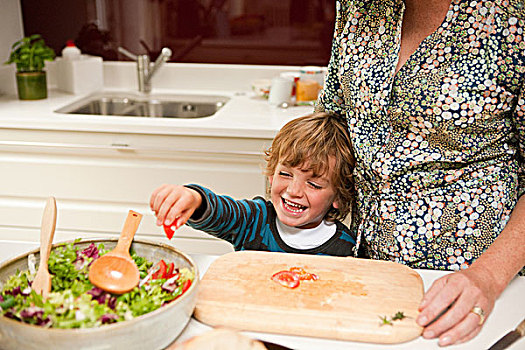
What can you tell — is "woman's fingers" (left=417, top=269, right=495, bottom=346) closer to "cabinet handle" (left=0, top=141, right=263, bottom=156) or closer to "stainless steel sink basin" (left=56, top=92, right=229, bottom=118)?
"cabinet handle" (left=0, top=141, right=263, bottom=156)

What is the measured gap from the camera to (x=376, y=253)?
45.3 inches

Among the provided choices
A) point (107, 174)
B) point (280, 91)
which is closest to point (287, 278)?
point (107, 174)

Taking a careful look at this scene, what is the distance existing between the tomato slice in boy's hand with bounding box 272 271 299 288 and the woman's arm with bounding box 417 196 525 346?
206mm

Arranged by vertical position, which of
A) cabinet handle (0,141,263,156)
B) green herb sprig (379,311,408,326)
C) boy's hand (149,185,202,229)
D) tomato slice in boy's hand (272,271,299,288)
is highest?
boy's hand (149,185,202,229)

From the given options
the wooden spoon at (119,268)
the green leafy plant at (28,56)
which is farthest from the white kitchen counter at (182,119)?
the wooden spoon at (119,268)

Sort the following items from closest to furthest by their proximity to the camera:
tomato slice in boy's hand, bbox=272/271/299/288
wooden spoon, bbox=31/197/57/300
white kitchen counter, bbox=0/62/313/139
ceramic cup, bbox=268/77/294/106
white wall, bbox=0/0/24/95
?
wooden spoon, bbox=31/197/57/300 → tomato slice in boy's hand, bbox=272/271/299/288 → white kitchen counter, bbox=0/62/313/139 → ceramic cup, bbox=268/77/294/106 → white wall, bbox=0/0/24/95

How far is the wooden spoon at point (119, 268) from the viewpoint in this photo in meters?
0.81

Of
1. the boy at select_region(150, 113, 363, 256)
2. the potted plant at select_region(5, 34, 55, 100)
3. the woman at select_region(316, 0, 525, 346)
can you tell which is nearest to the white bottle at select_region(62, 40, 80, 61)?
the potted plant at select_region(5, 34, 55, 100)

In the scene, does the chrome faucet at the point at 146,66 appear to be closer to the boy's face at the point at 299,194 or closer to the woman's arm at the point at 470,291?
the boy's face at the point at 299,194

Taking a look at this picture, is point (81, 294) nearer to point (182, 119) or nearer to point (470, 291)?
point (470, 291)

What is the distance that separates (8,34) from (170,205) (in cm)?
198

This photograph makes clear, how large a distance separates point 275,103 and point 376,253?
1.23 metres

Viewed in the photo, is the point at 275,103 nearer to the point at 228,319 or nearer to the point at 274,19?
the point at 274,19

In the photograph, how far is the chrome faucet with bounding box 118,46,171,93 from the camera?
2.51m
